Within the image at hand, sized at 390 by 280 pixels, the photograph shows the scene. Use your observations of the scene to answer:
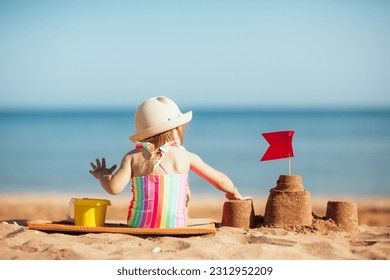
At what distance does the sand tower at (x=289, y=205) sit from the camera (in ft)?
14.7

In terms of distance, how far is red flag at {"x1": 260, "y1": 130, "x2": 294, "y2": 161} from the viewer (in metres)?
4.73

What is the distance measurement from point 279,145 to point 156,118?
0.97m

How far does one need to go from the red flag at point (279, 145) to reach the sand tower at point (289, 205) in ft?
0.82

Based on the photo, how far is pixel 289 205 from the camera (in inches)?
177

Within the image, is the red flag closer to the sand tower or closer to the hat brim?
→ the sand tower

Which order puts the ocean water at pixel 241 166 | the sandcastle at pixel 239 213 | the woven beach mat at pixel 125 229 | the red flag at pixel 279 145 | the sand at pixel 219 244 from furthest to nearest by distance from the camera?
the ocean water at pixel 241 166 → the red flag at pixel 279 145 → the sandcastle at pixel 239 213 → the woven beach mat at pixel 125 229 → the sand at pixel 219 244

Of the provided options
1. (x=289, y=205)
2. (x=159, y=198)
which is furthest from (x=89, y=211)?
(x=289, y=205)

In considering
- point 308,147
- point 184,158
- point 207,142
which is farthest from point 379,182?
point 207,142

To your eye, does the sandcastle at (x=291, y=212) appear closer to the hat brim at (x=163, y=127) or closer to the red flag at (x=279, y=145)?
the red flag at (x=279, y=145)

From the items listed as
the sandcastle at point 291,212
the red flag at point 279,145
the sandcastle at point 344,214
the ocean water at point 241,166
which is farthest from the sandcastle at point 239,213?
the ocean water at point 241,166

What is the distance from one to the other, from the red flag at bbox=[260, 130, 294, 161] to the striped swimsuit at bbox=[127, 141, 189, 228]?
0.71 m

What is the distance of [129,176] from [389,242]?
5.42 feet

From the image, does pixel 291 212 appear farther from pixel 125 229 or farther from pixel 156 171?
pixel 125 229

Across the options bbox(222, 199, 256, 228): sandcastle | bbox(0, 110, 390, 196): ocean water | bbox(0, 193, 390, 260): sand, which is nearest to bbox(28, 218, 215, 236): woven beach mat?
bbox(0, 193, 390, 260): sand
